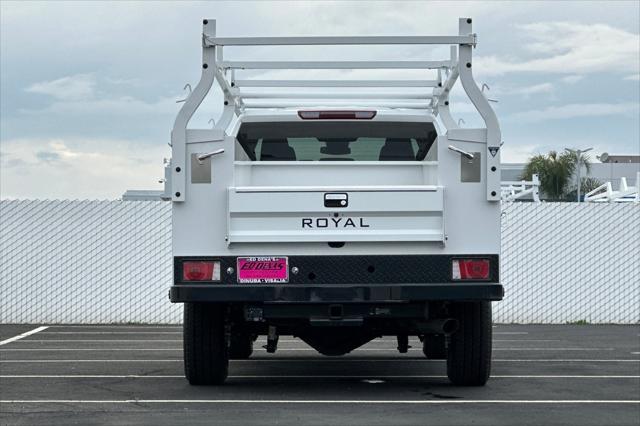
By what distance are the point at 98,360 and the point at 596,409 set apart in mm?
6410

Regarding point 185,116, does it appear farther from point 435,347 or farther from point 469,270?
point 435,347

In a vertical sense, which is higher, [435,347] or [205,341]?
[205,341]

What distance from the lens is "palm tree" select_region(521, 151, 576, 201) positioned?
2906 inches

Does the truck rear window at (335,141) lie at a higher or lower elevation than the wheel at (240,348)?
higher

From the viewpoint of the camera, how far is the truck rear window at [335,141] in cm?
1162

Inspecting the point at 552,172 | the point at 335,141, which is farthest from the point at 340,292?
the point at 552,172

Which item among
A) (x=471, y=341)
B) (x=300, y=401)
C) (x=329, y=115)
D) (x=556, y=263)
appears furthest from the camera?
(x=556, y=263)

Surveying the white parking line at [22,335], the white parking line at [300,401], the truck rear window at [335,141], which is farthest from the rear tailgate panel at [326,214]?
the white parking line at [22,335]

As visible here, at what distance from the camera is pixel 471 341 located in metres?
10.6

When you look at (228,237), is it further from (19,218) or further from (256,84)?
(19,218)

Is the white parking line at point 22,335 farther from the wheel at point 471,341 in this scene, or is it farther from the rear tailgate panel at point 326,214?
the wheel at point 471,341

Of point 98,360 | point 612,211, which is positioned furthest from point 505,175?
point 98,360

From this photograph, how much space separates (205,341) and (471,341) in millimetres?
2314

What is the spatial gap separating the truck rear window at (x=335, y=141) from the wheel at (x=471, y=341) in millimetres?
1713
